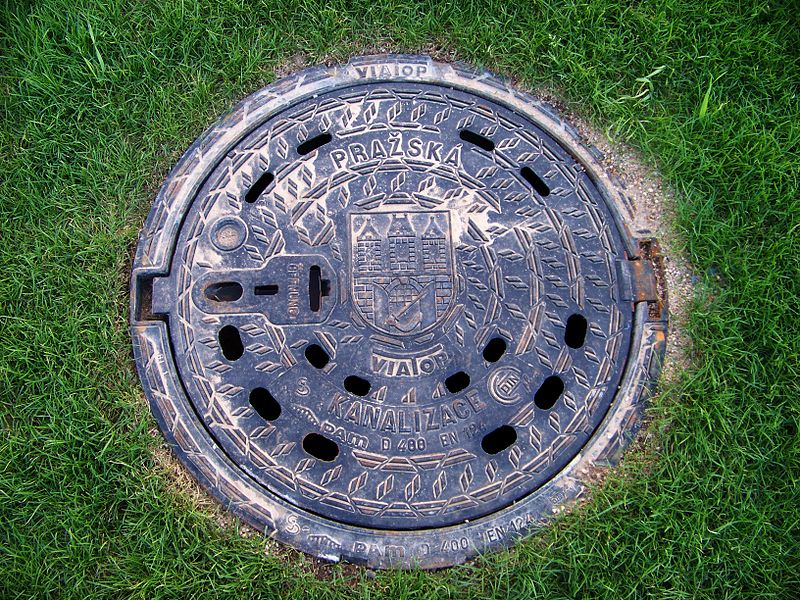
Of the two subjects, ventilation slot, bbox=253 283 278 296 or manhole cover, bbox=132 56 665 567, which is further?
ventilation slot, bbox=253 283 278 296

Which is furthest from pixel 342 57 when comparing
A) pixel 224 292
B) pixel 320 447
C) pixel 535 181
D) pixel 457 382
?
pixel 320 447

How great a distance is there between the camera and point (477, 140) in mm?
2080

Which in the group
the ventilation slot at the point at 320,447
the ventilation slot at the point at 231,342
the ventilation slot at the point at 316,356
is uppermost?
the ventilation slot at the point at 231,342

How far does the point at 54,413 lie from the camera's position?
1933 millimetres

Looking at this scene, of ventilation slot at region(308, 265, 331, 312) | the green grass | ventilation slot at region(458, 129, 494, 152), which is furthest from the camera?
ventilation slot at region(458, 129, 494, 152)

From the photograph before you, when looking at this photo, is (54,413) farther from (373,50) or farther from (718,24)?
(718,24)

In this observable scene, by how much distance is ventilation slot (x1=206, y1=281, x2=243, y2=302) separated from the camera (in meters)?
1.97

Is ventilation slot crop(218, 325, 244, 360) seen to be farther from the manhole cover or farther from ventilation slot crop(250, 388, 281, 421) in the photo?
ventilation slot crop(250, 388, 281, 421)

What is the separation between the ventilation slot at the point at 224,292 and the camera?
6.46 feet

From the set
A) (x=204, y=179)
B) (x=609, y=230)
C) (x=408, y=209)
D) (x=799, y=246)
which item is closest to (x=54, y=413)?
(x=204, y=179)

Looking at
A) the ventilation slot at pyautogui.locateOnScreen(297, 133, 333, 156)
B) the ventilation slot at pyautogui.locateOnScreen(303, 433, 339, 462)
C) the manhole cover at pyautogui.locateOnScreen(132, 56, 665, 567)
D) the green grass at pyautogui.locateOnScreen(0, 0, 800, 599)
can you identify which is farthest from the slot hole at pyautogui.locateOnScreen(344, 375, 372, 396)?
the ventilation slot at pyautogui.locateOnScreen(297, 133, 333, 156)

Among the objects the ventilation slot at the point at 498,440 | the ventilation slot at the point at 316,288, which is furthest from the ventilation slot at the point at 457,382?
the ventilation slot at the point at 316,288

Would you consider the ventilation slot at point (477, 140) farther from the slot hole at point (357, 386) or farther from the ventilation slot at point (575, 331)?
the slot hole at point (357, 386)

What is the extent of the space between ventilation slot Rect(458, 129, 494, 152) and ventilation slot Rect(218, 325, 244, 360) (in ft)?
3.13
